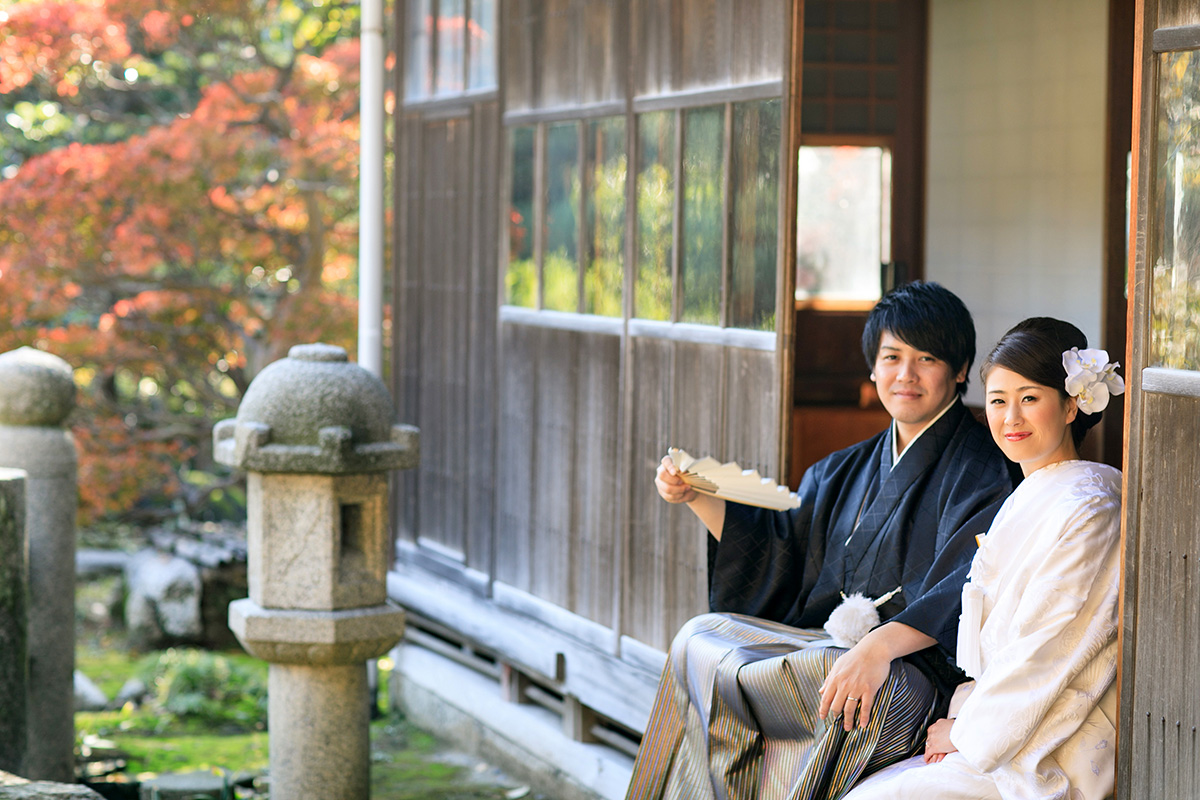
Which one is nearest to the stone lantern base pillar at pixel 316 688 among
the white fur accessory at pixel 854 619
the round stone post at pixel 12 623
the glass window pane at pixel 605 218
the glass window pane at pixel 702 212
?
the round stone post at pixel 12 623

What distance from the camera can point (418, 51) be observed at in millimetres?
6859

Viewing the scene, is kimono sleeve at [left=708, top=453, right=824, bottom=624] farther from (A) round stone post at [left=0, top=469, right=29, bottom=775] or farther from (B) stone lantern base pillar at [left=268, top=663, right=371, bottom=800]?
(A) round stone post at [left=0, top=469, right=29, bottom=775]

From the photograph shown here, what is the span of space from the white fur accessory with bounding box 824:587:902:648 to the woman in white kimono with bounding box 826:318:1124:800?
1.34ft

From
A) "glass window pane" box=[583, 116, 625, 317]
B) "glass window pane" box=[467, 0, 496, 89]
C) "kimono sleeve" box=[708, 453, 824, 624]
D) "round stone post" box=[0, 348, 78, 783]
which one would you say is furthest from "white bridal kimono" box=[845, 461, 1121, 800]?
"round stone post" box=[0, 348, 78, 783]

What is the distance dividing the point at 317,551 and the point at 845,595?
6.98 ft

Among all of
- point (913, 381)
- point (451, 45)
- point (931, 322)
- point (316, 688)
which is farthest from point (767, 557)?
point (451, 45)

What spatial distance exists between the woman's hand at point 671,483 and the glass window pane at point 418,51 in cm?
351

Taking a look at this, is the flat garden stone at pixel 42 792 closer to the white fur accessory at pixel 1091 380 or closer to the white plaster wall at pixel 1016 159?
the white fur accessory at pixel 1091 380

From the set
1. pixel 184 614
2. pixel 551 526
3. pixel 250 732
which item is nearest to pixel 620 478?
pixel 551 526

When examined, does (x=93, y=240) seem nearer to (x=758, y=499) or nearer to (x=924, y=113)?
(x=924, y=113)

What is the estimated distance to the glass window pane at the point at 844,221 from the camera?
6609mm

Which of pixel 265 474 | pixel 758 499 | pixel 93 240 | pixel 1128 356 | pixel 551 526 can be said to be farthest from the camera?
pixel 93 240

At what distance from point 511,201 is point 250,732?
3053 millimetres

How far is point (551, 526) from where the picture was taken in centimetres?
566
